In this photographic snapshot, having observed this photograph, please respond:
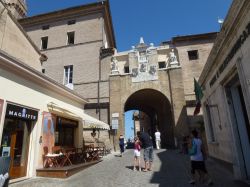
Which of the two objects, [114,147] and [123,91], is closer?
[114,147]

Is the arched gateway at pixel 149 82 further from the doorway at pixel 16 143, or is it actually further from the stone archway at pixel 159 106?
the doorway at pixel 16 143

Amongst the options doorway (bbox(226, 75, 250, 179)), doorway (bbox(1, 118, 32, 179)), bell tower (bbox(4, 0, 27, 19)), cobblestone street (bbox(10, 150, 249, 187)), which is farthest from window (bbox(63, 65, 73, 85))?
doorway (bbox(226, 75, 250, 179))

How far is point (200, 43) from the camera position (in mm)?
22672

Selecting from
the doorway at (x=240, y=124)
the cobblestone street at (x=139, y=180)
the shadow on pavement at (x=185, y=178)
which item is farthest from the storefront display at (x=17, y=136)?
the doorway at (x=240, y=124)

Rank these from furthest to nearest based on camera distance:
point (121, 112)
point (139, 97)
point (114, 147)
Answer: point (139, 97) < point (121, 112) < point (114, 147)

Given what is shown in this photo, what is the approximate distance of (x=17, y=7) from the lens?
1190 inches

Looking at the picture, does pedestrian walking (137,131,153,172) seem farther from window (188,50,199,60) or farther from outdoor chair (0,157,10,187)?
window (188,50,199,60)

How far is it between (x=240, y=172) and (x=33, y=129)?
7845mm

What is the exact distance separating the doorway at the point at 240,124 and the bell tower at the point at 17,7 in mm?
30176

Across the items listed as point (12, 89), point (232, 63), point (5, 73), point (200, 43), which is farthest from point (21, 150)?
point (200, 43)

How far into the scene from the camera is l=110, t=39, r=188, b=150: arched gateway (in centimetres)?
1973

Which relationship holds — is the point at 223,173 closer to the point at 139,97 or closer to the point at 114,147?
the point at 114,147

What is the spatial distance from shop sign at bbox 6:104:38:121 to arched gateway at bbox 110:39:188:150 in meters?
11.6

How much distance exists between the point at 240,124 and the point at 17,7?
1308 inches
